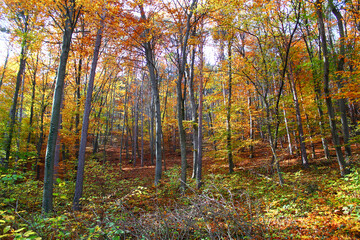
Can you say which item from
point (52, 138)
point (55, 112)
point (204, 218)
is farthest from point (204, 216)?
point (55, 112)

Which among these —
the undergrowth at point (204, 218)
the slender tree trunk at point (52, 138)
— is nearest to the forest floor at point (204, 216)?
the undergrowth at point (204, 218)

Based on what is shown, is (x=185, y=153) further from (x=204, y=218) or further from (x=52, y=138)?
(x=52, y=138)

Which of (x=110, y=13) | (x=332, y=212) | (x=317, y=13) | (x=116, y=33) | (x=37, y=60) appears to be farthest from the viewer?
(x=37, y=60)

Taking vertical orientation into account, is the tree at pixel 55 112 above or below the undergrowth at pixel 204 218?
above

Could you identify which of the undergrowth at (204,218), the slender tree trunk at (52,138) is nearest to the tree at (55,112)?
the slender tree trunk at (52,138)

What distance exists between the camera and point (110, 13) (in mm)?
6969

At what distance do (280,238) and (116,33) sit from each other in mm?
8977

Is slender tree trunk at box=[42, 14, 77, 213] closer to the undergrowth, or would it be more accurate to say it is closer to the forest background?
the forest background

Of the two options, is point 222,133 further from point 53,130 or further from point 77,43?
point 77,43

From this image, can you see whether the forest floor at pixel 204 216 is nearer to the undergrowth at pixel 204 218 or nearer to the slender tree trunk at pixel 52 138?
the undergrowth at pixel 204 218

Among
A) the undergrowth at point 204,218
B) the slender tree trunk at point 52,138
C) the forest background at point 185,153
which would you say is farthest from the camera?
the slender tree trunk at point 52,138

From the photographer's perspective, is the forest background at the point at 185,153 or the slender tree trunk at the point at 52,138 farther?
the slender tree trunk at the point at 52,138

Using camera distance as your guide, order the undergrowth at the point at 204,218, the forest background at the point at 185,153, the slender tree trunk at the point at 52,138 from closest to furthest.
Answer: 1. the undergrowth at the point at 204,218
2. the forest background at the point at 185,153
3. the slender tree trunk at the point at 52,138

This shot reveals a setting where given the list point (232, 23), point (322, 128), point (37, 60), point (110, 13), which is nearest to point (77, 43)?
point (110, 13)
